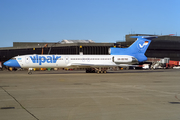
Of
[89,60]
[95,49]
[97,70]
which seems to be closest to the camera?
[89,60]

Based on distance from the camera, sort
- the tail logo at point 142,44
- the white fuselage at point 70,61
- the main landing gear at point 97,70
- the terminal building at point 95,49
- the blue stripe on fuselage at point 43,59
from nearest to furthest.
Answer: the white fuselage at point 70,61 → the blue stripe on fuselage at point 43,59 → the main landing gear at point 97,70 → the tail logo at point 142,44 → the terminal building at point 95,49

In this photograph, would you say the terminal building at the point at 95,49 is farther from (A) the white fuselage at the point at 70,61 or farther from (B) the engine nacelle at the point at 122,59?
(B) the engine nacelle at the point at 122,59

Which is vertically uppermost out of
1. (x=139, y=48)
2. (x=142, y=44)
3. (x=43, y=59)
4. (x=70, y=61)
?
(x=142, y=44)

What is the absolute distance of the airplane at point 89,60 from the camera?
42906 mm

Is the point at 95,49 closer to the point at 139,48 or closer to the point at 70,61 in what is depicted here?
the point at 139,48

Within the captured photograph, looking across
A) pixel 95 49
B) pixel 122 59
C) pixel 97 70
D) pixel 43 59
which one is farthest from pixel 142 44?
pixel 95 49

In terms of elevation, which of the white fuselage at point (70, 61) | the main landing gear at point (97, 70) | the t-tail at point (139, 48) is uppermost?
the t-tail at point (139, 48)

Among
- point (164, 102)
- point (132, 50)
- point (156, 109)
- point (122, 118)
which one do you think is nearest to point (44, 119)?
point (122, 118)

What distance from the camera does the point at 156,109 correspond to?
11.2m

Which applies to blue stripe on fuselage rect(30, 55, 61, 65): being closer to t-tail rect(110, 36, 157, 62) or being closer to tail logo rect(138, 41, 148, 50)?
t-tail rect(110, 36, 157, 62)

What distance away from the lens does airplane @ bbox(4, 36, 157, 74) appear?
42906mm

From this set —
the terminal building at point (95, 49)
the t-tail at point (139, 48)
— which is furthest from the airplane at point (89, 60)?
the terminal building at point (95, 49)

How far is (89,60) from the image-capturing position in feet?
153

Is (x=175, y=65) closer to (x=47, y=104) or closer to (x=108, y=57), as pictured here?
(x=108, y=57)
